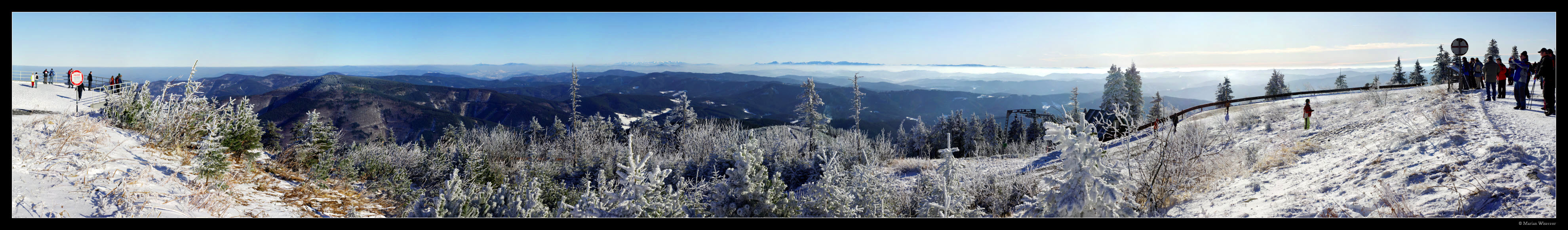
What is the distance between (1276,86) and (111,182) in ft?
200

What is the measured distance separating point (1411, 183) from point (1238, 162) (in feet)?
9.48

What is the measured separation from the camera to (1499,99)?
1045 cm

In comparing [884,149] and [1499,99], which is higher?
[1499,99]

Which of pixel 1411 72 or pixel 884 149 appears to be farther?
pixel 1411 72

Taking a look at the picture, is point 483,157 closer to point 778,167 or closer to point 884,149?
point 778,167

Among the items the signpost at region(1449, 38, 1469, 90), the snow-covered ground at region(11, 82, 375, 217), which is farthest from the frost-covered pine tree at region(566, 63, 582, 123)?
the signpost at region(1449, 38, 1469, 90)

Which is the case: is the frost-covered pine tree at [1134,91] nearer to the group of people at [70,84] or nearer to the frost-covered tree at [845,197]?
the frost-covered tree at [845,197]

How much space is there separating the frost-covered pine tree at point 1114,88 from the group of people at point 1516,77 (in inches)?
622

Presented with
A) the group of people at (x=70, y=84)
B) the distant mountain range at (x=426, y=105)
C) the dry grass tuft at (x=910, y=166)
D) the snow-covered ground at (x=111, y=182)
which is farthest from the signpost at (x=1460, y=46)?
the distant mountain range at (x=426, y=105)

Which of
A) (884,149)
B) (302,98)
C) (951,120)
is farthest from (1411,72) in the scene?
(302,98)

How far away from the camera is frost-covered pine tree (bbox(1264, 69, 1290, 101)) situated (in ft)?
142

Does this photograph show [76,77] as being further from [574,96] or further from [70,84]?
[574,96]

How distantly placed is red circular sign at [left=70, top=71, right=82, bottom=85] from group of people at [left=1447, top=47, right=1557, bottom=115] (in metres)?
23.8

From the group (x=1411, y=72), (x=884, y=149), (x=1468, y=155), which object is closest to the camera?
(x=1468, y=155)
